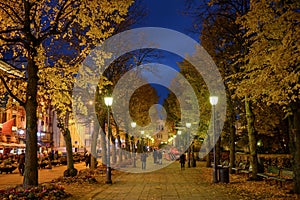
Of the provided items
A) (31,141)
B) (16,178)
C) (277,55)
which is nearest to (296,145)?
(277,55)

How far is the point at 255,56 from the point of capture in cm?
1421

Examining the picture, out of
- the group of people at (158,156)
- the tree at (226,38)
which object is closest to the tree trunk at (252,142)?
the tree at (226,38)

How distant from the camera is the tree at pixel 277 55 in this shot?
39.7 feet

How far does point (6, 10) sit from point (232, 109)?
1869 cm

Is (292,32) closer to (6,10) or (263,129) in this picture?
(6,10)

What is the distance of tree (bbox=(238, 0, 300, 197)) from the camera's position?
39.7 feet

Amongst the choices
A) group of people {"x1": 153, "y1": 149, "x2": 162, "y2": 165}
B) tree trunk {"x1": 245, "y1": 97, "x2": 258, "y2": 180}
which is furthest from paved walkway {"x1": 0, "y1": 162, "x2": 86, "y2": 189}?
group of people {"x1": 153, "y1": 149, "x2": 162, "y2": 165}

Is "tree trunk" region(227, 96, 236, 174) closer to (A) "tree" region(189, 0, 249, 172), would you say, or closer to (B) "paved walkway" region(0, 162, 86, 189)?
(A) "tree" region(189, 0, 249, 172)

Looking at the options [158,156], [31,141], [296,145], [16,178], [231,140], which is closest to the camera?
[296,145]

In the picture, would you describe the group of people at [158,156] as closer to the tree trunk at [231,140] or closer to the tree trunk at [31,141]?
the tree trunk at [231,140]

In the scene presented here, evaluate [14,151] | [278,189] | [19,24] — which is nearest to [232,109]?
[278,189]

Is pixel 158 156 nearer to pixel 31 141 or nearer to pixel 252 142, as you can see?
pixel 252 142

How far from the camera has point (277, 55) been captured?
12.1 meters

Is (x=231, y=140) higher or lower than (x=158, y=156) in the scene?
higher
